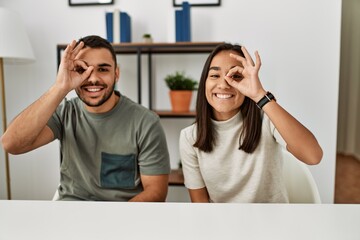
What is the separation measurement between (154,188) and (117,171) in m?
0.16

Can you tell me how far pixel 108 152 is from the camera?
1387mm

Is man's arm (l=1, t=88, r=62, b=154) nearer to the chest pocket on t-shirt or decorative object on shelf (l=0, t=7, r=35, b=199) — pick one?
the chest pocket on t-shirt

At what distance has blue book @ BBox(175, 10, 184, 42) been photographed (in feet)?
7.94

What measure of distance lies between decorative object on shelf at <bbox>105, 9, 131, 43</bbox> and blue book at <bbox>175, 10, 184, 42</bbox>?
1.20 ft

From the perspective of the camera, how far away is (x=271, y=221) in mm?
760

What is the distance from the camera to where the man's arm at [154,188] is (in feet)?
4.35

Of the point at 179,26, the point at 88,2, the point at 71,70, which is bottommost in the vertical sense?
the point at 71,70

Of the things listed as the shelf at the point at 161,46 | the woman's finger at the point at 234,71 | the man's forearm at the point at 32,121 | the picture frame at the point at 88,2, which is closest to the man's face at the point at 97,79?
the man's forearm at the point at 32,121

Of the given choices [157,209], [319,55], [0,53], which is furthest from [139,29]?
[157,209]

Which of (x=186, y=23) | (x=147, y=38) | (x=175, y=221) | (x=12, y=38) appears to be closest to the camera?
(x=175, y=221)

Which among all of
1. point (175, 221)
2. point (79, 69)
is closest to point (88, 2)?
point (79, 69)

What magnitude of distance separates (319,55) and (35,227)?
94.8 inches

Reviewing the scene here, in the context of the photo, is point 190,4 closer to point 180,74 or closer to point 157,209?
point 180,74

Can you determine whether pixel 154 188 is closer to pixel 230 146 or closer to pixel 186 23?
pixel 230 146
